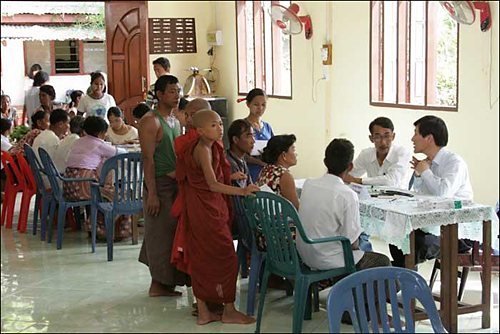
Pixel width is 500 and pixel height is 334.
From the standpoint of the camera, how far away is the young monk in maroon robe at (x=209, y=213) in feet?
10.8

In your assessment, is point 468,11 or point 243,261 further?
point 468,11

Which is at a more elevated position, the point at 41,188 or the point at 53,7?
the point at 53,7

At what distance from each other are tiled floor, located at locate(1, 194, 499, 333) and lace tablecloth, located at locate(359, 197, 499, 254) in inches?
16.5

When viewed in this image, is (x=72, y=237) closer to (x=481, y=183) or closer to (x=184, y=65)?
(x=481, y=183)

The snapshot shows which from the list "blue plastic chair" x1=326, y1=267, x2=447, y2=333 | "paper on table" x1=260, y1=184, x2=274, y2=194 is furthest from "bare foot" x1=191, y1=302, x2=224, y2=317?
"blue plastic chair" x1=326, y1=267, x2=447, y2=333

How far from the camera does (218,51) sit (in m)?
8.70

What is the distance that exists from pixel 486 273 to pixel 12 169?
298cm

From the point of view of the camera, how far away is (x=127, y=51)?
821 centimetres

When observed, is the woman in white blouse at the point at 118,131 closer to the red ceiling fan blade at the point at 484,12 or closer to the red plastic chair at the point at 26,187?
the red plastic chair at the point at 26,187

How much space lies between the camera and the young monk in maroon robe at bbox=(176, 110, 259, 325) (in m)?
3.29

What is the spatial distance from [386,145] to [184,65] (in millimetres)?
5079

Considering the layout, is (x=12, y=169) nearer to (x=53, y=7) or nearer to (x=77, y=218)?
(x=77, y=218)

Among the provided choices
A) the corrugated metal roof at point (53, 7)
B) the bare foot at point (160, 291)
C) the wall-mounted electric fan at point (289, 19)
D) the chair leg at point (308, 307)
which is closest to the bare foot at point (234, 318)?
the chair leg at point (308, 307)

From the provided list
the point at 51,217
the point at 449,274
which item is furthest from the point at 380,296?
the point at 51,217
